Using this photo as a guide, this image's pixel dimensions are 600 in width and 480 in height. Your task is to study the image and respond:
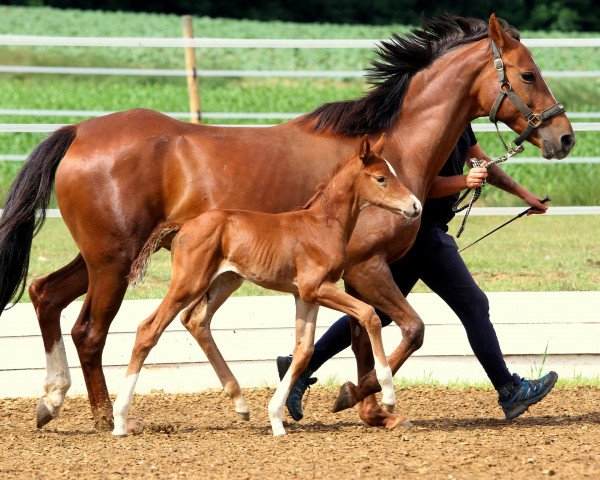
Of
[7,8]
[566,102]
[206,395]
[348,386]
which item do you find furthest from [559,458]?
[7,8]

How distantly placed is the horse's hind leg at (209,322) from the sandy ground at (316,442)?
0.67ft

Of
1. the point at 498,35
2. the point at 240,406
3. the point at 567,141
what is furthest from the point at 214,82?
the point at 240,406

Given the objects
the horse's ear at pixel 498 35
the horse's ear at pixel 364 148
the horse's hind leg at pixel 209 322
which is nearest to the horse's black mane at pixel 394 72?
the horse's ear at pixel 498 35

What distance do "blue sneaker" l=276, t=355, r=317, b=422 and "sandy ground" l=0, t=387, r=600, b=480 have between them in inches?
3.3

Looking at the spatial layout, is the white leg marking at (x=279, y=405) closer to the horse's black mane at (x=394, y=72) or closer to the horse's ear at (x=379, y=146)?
the horse's ear at (x=379, y=146)

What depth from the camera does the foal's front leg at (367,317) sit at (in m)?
5.43

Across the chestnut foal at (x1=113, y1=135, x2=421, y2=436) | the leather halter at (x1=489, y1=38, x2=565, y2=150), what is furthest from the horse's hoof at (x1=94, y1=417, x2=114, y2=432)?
the leather halter at (x1=489, y1=38, x2=565, y2=150)

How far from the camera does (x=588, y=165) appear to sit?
48.3 feet

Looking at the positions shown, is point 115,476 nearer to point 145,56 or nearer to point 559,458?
point 559,458

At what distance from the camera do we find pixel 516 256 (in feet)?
33.8

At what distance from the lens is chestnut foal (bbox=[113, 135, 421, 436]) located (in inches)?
215

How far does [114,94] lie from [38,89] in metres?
1.58

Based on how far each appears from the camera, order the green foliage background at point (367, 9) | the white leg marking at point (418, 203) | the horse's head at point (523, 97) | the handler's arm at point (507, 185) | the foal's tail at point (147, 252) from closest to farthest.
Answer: the white leg marking at point (418, 203), the foal's tail at point (147, 252), the horse's head at point (523, 97), the handler's arm at point (507, 185), the green foliage background at point (367, 9)

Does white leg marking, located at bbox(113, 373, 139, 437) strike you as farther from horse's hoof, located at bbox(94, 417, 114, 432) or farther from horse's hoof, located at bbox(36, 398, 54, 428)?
horse's hoof, located at bbox(36, 398, 54, 428)
